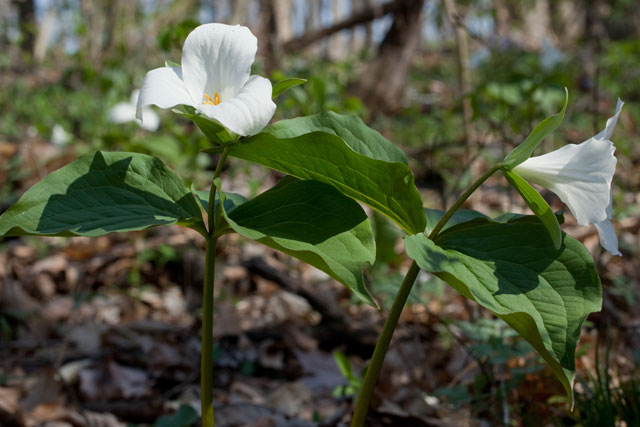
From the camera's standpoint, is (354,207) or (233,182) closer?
(354,207)

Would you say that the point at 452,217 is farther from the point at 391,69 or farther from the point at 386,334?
the point at 391,69

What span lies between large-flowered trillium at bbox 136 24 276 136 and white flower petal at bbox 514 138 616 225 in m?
0.42

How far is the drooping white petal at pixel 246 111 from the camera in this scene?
0.80 meters

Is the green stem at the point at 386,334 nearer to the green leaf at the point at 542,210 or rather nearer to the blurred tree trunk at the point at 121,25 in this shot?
the green leaf at the point at 542,210

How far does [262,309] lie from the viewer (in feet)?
9.06

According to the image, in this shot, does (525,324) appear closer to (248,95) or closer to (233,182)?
(248,95)

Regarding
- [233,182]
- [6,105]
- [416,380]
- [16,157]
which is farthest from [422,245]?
[6,105]

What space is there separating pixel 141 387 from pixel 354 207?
1.45 metres

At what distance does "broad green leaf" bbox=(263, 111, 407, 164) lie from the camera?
914 millimetres

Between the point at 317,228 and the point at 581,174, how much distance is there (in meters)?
0.40

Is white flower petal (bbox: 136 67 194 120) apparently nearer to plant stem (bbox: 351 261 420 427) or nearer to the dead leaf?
plant stem (bbox: 351 261 420 427)

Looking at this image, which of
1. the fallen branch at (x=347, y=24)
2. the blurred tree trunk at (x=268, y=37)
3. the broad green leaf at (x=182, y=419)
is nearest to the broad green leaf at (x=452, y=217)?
the broad green leaf at (x=182, y=419)

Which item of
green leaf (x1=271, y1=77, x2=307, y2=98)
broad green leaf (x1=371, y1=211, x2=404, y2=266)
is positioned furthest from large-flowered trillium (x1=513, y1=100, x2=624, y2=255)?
broad green leaf (x1=371, y1=211, x2=404, y2=266)

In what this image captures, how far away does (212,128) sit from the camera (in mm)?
882
